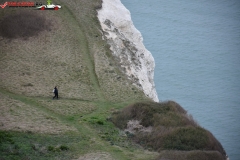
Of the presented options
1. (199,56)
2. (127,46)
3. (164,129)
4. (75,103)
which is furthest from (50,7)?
(199,56)

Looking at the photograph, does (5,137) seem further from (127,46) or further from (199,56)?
(199,56)

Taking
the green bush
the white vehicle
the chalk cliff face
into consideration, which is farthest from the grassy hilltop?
the chalk cliff face

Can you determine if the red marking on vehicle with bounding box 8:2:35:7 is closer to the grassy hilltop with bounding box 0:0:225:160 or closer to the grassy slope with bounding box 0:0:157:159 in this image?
the grassy hilltop with bounding box 0:0:225:160

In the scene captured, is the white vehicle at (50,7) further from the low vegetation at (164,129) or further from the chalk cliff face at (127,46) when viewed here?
the low vegetation at (164,129)

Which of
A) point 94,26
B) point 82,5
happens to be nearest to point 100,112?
point 94,26

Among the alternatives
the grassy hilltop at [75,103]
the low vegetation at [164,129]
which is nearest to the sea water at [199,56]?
the grassy hilltop at [75,103]

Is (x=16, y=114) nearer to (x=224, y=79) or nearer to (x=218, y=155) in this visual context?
(x=218, y=155)

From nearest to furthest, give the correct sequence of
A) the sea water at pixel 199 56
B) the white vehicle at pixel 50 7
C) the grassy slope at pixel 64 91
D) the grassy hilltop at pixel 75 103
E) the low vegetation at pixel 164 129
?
the grassy hilltop at pixel 75 103 < the grassy slope at pixel 64 91 < the low vegetation at pixel 164 129 < the white vehicle at pixel 50 7 < the sea water at pixel 199 56

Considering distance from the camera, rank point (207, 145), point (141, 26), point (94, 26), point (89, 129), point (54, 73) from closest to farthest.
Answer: point (207, 145) < point (89, 129) < point (54, 73) < point (94, 26) < point (141, 26)
